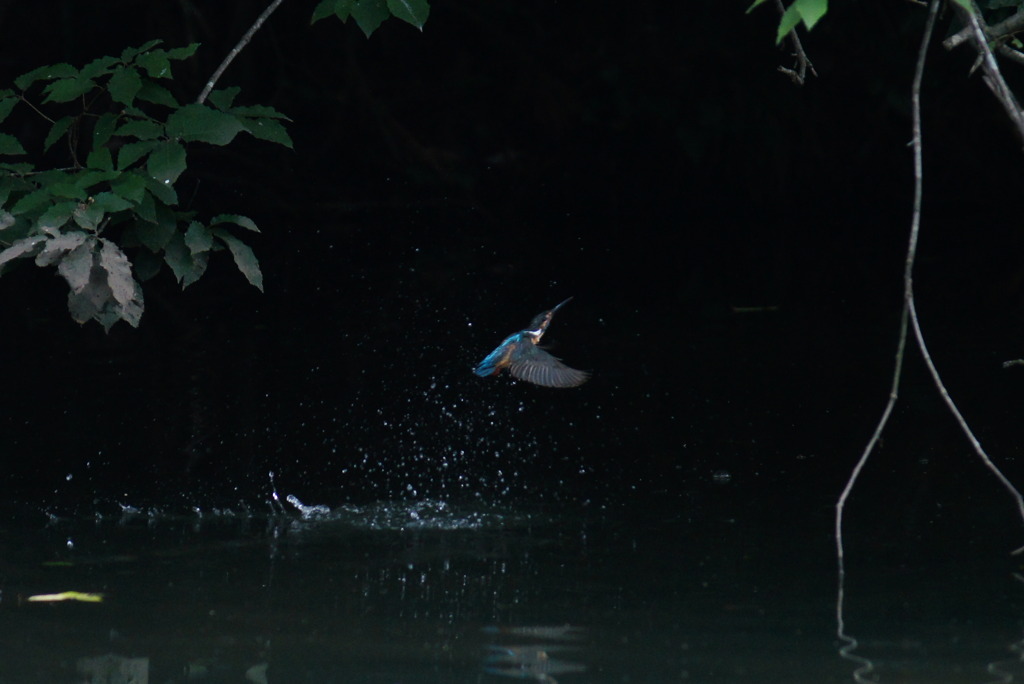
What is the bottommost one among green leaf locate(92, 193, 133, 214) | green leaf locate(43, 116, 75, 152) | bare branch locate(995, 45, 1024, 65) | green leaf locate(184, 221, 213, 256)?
green leaf locate(184, 221, 213, 256)

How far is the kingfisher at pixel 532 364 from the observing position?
135 inches

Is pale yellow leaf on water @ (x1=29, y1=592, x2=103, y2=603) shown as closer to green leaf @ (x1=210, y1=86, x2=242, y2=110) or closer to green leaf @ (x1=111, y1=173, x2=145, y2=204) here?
green leaf @ (x1=111, y1=173, x2=145, y2=204)

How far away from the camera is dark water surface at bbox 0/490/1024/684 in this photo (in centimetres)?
264

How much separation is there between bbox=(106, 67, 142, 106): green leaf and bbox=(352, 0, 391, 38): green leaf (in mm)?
420

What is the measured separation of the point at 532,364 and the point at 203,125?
3.95 ft

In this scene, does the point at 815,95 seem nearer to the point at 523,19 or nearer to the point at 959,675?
the point at 523,19

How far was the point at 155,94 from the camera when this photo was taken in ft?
8.73

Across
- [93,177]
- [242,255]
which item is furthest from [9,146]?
[242,255]

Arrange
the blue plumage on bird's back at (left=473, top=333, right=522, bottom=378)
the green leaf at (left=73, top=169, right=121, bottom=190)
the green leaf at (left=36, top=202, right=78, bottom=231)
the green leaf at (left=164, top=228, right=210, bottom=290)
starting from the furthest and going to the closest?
the blue plumage on bird's back at (left=473, top=333, right=522, bottom=378) → the green leaf at (left=164, top=228, right=210, bottom=290) → the green leaf at (left=73, top=169, right=121, bottom=190) → the green leaf at (left=36, top=202, right=78, bottom=231)

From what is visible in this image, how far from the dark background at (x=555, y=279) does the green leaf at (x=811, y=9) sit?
208 cm

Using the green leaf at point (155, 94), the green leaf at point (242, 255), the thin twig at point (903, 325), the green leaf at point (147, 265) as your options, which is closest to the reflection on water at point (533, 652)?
the thin twig at point (903, 325)

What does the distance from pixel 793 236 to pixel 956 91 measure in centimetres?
148

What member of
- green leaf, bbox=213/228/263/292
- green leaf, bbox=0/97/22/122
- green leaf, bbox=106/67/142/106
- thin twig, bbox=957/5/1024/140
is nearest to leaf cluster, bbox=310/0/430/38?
green leaf, bbox=106/67/142/106

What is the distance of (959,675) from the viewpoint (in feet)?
8.36
